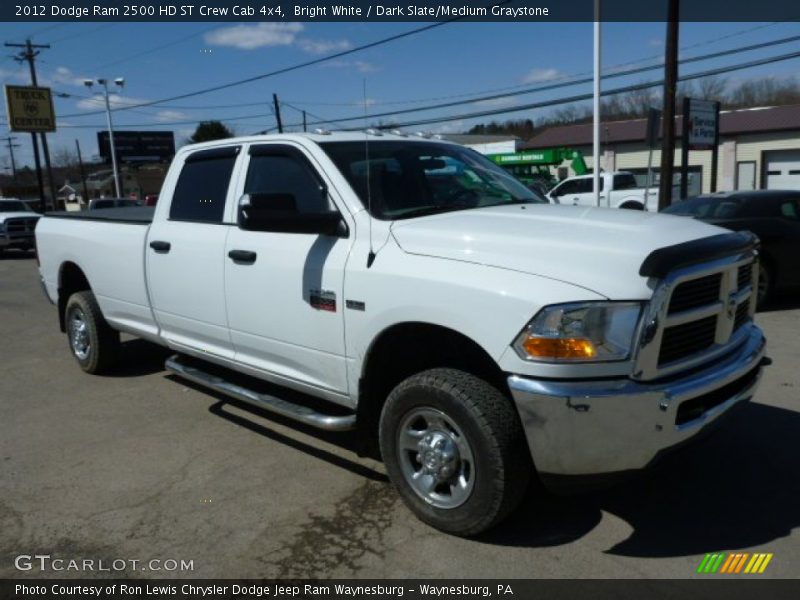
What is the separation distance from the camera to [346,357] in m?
3.63

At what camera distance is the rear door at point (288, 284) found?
3.66m

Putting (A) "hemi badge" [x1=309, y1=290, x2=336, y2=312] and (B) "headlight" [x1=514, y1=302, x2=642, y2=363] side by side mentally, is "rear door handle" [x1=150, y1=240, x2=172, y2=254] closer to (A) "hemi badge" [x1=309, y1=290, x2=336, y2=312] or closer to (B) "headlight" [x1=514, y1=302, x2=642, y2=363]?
(A) "hemi badge" [x1=309, y1=290, x2=336, y2=312]

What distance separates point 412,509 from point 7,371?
5.22 metres

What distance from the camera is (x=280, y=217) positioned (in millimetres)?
3502

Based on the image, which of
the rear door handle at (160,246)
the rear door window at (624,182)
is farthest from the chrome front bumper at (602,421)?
the rear door window at (624,182)

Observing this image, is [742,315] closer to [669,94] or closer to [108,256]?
[108,256]

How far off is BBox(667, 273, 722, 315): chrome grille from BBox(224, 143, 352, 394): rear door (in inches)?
63.8

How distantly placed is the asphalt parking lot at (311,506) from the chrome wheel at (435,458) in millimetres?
226

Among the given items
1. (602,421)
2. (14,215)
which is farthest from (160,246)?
(14,215)

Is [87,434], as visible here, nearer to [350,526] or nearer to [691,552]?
[350,526]

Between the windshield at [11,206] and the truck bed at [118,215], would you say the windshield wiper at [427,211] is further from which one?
the windshield at [11,206]

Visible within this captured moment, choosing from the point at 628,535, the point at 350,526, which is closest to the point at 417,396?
the point at 350,526

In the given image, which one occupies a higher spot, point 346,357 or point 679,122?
point 679,122
